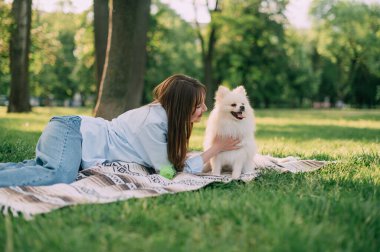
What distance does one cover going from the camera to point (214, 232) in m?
2.64

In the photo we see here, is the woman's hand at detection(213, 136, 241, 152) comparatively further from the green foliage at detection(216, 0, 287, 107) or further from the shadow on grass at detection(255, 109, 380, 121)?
the green foliage at detection(216, 0, 287, 107)

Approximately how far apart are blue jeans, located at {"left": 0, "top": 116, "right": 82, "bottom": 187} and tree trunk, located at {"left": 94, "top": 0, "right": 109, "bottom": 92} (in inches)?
289

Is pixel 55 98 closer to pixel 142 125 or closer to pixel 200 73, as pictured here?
pixel 200 73

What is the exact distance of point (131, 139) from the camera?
15.3 ft

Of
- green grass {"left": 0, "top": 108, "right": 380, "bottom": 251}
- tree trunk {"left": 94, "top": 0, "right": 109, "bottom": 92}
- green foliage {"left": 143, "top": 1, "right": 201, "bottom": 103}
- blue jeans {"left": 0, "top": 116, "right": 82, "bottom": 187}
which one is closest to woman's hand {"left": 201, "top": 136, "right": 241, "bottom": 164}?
green grass {"left": 0, "top": 108, "right": 380, "bottom": 251}

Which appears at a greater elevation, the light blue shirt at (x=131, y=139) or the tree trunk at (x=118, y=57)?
the tree trunk at (x=118, y=57)

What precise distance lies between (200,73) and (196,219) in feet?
147

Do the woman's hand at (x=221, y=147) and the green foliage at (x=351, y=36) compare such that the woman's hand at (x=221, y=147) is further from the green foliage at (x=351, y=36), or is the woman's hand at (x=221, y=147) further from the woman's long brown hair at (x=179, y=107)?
the green foliage at (x=351, y=36)

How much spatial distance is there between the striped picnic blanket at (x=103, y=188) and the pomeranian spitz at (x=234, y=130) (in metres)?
0.19

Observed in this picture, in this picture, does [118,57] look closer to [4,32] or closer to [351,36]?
[4,32]

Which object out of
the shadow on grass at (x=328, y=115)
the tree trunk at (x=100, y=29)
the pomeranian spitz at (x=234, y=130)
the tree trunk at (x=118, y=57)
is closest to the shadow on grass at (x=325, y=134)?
the tree trunk at (x=118, y=57)

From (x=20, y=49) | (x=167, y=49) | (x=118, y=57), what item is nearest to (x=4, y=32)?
(x=20, y=49)

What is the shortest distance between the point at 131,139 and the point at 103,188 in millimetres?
921

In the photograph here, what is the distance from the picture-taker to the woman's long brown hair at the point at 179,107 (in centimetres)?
452
